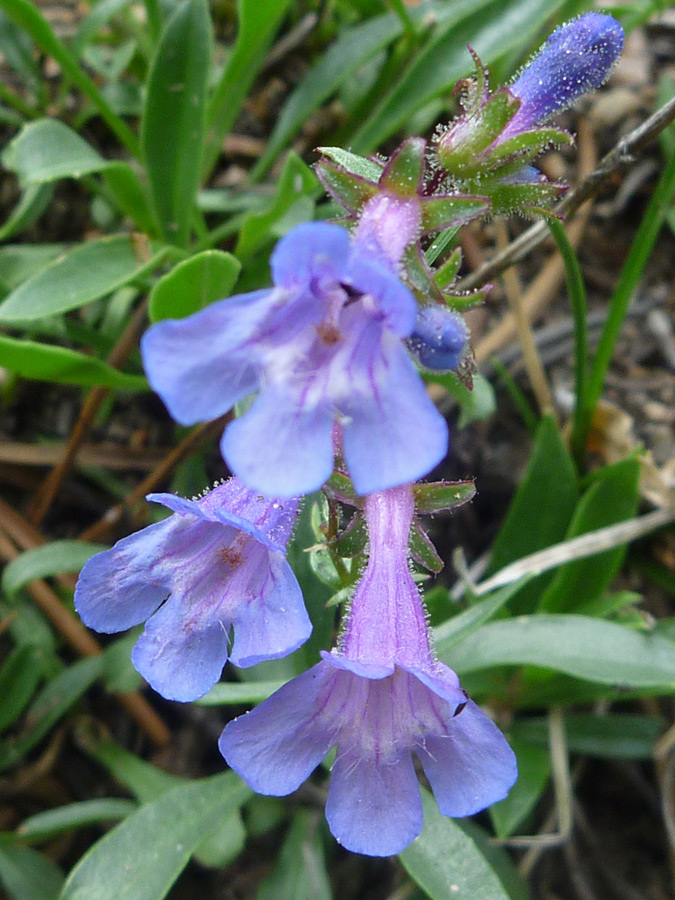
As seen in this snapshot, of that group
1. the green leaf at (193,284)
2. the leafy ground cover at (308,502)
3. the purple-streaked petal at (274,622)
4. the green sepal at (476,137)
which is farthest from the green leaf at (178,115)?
the purple-streaked petal at (274,622)

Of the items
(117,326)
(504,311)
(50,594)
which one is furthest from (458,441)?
(50,594)

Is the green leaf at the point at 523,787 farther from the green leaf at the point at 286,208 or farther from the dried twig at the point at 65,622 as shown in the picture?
the green leaf at the point at 286,208

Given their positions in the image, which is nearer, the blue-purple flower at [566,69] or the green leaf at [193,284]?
the blue-purple flower at [566,69]

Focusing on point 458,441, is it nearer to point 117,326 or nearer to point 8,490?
point 117,326

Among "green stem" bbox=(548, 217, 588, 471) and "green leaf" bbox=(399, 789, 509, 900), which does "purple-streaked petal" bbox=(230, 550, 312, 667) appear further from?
"green stem" bbox=(548, 217, 588, 471)

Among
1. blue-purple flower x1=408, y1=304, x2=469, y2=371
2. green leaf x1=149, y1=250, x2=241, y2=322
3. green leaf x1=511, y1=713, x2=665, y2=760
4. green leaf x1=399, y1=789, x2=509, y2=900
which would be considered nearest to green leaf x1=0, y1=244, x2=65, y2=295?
green leaf x1=149, y1=250, x2=241, y2=322

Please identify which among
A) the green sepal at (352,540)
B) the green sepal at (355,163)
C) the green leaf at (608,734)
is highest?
the green sepal at (355,163)

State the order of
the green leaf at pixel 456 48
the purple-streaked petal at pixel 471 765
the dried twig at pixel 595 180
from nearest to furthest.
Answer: the purple-streaked petal at pixel 471 765 → the dried twig at pixel 595 180 → the green leaf at pixel 456 48
